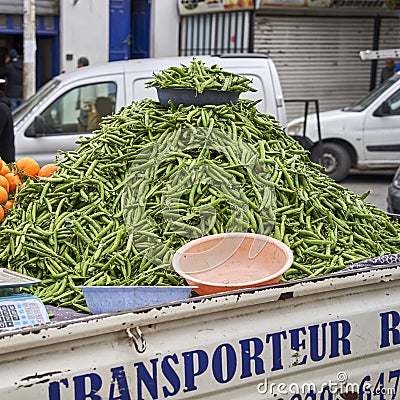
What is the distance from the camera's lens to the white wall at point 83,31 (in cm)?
1964

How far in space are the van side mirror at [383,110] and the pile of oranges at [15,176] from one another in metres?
9.62

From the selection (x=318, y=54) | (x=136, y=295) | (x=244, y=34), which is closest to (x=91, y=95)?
(x=136, y=295)

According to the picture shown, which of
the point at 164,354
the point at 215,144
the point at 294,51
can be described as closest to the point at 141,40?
the point at 294,51


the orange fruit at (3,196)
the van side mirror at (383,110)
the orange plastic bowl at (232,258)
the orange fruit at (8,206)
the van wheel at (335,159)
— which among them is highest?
the van side mirror at (383,110)

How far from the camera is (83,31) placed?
19875 mm

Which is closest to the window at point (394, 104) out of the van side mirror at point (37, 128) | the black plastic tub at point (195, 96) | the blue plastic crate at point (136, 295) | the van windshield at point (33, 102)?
the van windshield at point (33, 102)

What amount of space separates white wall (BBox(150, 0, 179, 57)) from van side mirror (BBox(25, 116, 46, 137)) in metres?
11.7

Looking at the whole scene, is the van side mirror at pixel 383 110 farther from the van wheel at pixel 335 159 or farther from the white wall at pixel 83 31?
the white wall at pixel 83 31

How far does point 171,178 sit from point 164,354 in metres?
1.30

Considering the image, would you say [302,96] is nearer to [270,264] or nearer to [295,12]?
[295,12]

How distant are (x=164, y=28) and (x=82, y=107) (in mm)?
11505

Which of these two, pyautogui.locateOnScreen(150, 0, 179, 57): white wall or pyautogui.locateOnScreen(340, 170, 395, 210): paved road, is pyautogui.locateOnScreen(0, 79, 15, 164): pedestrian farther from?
pyautogui.locateOnScreen(150, 0, 179, 57): white wall

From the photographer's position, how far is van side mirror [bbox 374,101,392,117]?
44.9ft

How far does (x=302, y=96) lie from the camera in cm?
1978
